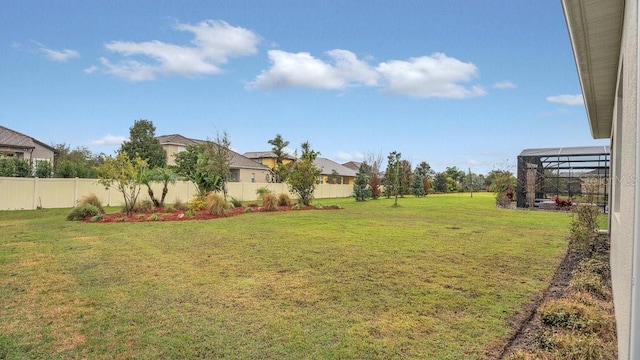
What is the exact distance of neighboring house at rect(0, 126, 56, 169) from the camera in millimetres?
26031

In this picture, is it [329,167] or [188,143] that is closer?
[188,143]

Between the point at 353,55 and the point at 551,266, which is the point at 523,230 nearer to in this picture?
the point at 551,266

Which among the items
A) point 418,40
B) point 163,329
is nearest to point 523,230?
point 418,40

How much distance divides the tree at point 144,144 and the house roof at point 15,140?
7716 mm

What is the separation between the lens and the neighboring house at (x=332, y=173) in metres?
47.2

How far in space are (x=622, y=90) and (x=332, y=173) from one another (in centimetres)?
4411

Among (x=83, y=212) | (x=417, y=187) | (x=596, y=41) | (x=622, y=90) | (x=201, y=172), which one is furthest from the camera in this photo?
(x=417, y=187)

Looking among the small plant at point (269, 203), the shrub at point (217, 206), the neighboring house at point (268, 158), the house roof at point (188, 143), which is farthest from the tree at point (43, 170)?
the neighboring house at point (268, 158)

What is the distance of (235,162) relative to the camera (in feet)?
124

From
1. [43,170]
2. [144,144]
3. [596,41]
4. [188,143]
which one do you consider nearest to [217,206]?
[43,170]

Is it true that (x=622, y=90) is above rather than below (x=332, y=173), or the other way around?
below

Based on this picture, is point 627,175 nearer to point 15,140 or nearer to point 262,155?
point 15,140

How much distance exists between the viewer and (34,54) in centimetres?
1590

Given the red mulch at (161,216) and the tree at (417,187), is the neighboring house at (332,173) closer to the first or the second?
the tree at (417,187)
